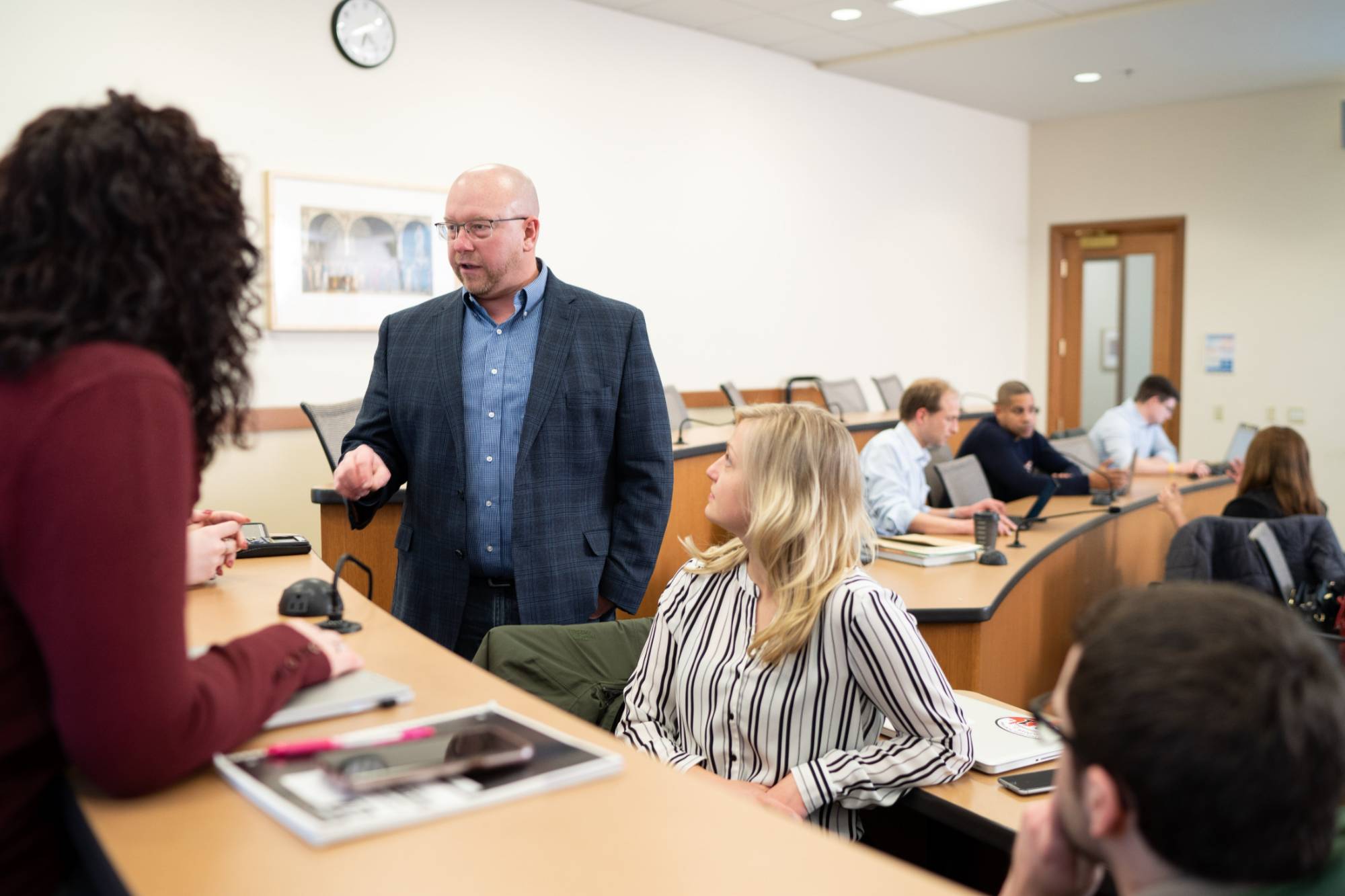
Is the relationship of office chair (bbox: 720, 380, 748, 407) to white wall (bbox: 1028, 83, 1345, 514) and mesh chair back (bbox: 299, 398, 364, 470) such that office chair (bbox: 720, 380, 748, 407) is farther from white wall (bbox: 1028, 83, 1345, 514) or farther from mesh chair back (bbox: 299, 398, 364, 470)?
white wall (bbox: 1028, 83, 1345, 514)

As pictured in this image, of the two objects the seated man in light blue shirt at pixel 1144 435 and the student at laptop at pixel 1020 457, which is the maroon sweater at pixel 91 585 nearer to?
the student at laptop at pixel 1020 457

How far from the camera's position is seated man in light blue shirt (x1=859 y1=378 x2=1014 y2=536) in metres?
4.14

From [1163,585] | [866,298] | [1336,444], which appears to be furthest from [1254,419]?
[1163,585]

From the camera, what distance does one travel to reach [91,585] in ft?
2.65

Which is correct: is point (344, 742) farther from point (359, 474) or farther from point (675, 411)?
point (675, 411)

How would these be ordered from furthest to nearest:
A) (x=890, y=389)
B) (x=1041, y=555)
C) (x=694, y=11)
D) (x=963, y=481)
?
1. (x=890, y=389)
2. (x=694, y=11)
3. (x=963, y=481)
4. (x=1041, y=555)

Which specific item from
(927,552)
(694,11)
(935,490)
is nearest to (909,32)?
(694,11)

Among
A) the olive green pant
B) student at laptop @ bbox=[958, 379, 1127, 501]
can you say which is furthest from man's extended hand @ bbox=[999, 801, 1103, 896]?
student at laptop @ bbox=[958, 379, 1127, 501]

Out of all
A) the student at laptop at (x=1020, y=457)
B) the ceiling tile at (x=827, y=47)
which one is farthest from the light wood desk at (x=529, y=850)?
the ceiling tile at (x=827, y=47)

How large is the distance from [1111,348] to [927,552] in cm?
669

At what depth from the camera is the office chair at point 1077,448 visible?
5.80 m

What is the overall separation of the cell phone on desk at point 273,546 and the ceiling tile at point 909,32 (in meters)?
5.33

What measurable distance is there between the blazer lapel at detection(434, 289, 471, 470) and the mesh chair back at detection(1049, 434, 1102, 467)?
13.1 feet

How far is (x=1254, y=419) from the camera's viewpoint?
862 cm
